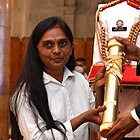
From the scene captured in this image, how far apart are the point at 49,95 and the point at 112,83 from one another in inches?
18.5

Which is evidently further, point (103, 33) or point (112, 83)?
point (103, 33)

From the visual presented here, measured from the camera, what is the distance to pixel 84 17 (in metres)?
9.51

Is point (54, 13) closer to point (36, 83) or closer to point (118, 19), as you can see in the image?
point (118, 19)

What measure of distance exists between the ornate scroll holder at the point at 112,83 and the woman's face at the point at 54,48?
28 cm

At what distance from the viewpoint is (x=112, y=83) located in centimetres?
167

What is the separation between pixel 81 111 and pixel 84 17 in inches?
296

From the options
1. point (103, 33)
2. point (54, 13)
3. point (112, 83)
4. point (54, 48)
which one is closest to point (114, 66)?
point (112, 83)

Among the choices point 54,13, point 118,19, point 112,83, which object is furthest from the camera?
point 54,13

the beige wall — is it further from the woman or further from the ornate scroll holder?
the ornate scroll holder

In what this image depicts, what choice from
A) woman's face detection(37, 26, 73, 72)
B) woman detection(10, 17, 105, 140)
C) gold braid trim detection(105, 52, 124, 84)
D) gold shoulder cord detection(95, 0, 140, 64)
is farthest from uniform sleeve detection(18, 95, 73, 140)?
gold shoulder cord detection(95, 0, 140, 64)

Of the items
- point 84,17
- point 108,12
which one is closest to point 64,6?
point 84,17

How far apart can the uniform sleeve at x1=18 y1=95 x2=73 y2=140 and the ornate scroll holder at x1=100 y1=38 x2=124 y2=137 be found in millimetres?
365

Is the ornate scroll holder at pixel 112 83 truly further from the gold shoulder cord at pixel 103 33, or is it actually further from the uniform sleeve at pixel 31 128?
the gold shoulder cord at pixel 103 33

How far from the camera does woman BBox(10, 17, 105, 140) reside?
1.94 m
